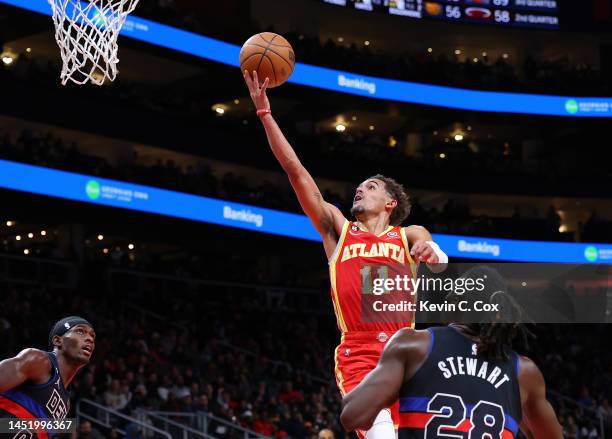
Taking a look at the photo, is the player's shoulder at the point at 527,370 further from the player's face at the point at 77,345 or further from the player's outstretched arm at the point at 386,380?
the player's face at the point at 77,345

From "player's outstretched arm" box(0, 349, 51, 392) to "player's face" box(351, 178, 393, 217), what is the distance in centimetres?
202

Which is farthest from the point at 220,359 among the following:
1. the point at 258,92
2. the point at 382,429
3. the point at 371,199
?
the point at 382,429

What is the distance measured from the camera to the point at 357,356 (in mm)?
5656

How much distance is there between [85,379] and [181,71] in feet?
48.7

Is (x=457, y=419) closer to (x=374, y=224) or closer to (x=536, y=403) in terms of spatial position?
(x=536, y=403)

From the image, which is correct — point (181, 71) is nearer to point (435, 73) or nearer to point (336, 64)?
point (336, 64)

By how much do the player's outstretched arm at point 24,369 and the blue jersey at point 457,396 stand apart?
278 cm

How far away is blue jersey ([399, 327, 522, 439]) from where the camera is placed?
3.46 meters

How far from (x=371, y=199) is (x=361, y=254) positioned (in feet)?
1.17

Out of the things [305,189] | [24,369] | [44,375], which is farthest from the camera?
[305,189]

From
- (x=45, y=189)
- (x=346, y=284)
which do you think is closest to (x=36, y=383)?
(x=346, y=284)

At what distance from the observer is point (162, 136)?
23531mm

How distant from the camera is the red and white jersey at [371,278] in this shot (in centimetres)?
574

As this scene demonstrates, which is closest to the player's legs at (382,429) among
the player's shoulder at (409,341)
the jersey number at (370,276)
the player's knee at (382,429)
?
the player's knee at (382,429)
